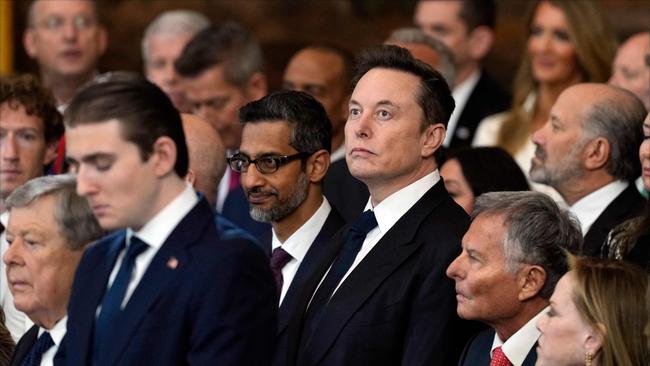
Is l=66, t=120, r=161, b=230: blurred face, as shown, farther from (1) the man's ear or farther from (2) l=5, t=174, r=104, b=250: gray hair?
(1) the man's ear

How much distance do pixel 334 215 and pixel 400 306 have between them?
994mm

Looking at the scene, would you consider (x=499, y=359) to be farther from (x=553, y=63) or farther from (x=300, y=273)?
(x=553, y=63)

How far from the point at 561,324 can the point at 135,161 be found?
1.44m

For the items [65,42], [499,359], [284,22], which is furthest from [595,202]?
[284,22]

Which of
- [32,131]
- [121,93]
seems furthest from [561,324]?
[32,131]

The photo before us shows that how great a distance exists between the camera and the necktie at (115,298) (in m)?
4.57

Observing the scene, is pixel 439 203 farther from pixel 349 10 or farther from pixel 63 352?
pixel 349 10

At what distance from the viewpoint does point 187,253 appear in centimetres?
451

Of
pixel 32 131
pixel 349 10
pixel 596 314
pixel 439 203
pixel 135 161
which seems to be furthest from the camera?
pixel 349 10

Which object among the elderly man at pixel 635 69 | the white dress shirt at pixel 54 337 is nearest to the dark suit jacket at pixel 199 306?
the white dress shirt at pixel 54 337

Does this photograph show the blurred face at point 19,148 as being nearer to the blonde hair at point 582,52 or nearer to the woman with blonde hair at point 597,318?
the blonde hair at point 582,52

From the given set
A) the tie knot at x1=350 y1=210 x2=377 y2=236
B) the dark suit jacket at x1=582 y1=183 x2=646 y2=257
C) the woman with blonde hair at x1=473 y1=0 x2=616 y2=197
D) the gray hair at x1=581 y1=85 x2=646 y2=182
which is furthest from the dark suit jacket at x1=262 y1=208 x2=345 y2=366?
the woman with blonde hair at x1=473 y1=0 x2=616 y2=197

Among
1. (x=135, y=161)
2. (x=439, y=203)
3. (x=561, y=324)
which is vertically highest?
(x=135, y=161)

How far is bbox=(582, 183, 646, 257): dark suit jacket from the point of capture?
6.32 metres
